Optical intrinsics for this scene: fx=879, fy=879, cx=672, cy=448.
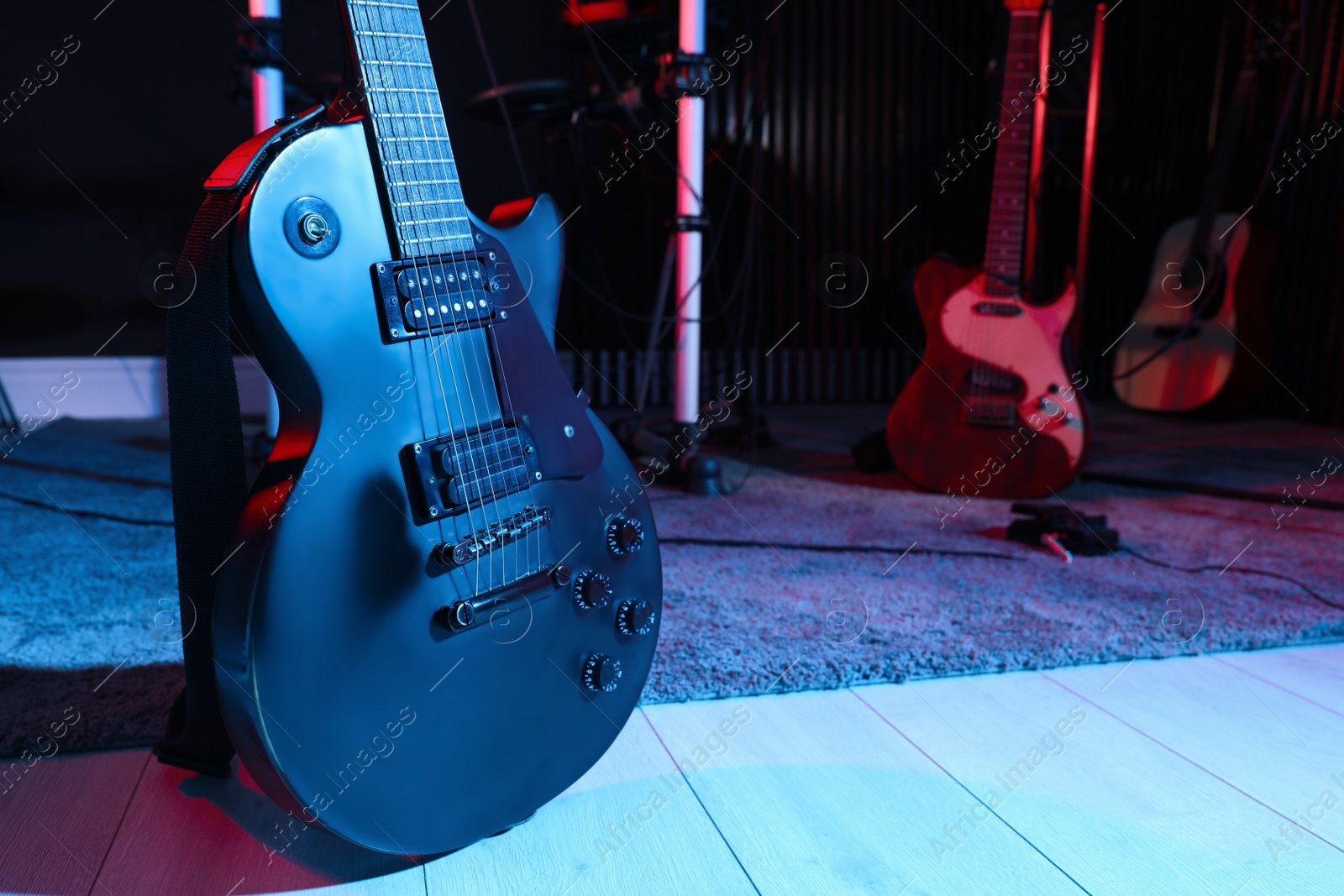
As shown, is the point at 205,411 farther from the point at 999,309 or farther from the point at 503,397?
the point at 999,309

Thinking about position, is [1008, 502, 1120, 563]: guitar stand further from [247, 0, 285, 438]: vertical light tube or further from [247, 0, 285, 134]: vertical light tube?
[247, 0, 285, 134]: vertical light tube

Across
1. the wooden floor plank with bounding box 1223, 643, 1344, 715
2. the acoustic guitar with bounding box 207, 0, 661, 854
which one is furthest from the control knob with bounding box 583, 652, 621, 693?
the wooden floor plank with bounding box 1223, 643, 1344, 715

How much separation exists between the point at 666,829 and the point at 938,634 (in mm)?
501

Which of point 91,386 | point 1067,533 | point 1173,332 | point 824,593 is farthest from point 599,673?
point 1173,332

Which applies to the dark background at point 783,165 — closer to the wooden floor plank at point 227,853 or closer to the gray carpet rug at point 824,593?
the gray carpet rug at point 824,593

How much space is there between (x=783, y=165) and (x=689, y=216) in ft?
4.90

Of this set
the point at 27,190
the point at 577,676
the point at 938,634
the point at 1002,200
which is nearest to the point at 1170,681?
the point at 938,634

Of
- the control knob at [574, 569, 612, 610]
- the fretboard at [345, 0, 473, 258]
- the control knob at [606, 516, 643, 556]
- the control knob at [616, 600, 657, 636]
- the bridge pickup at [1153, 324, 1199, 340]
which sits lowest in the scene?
the bridge pickup at [1153, 324, 1199, 340]

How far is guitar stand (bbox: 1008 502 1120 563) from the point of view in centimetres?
140

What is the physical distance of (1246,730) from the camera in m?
0.87

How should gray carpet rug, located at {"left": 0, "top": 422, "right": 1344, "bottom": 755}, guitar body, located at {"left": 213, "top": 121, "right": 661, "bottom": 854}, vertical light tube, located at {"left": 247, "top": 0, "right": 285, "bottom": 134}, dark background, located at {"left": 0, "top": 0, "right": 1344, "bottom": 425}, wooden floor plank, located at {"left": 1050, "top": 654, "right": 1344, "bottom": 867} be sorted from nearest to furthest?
guitar body, located at {"left": 213, "top": 121, "right": 661, "bottom": 854} → wooden floor plank, located at {"left": 1050, "top": 654, "right": 1344, "bottom": 867} → gray carpet rug, located at {"left": 0, "top": 422, "right": 1344, "bottom": 755} → vertical light tube, located at {"left": 247, "top": 0, "right": 285, "bottom": 134} → dark background, located at {"left": 0, "top": 0, "right": 1344, "bottom": 425}

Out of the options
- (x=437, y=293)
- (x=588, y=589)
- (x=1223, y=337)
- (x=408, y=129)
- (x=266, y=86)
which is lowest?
(x=1223, y=337)

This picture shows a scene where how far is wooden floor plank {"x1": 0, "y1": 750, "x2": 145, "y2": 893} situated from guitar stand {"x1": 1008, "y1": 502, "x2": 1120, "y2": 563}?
1.26m

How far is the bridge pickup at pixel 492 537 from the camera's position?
59 centimetres
